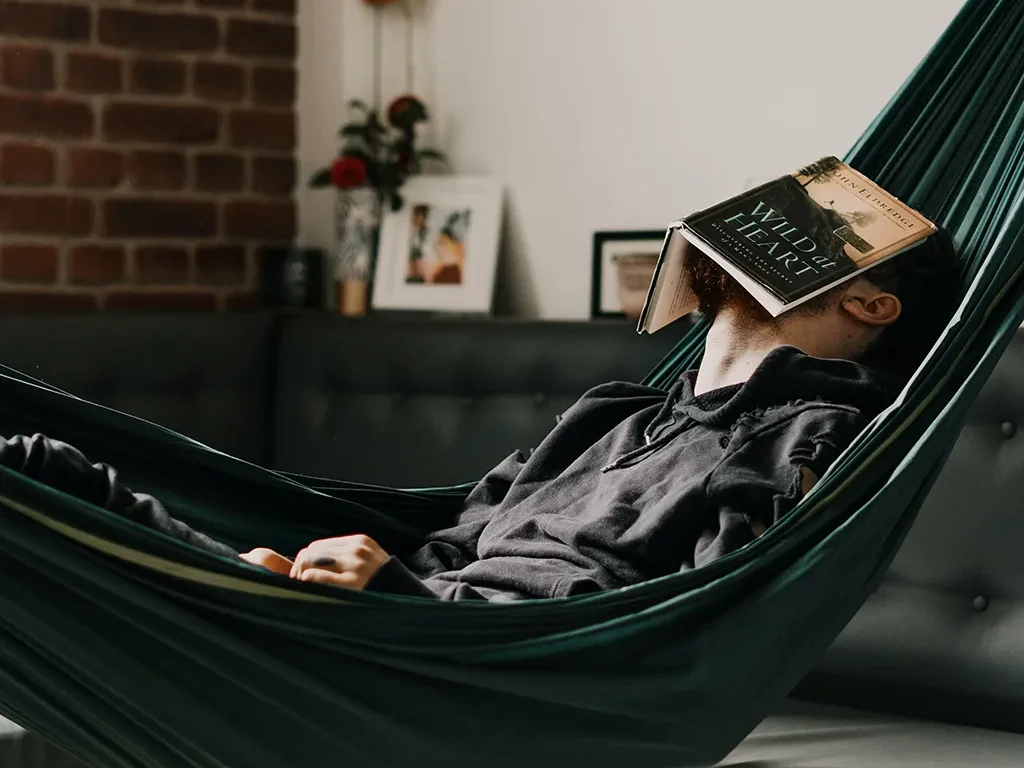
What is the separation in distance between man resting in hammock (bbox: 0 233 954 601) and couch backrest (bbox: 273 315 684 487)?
66 centimetres

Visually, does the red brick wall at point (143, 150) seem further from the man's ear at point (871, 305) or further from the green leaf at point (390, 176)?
the man's ear at point (871, 305)

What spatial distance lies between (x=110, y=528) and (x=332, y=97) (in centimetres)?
221

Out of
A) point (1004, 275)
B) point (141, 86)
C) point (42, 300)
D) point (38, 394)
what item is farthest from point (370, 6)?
point (1004, 275)

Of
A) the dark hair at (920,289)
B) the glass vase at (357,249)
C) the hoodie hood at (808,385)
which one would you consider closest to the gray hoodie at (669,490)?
the hoodie hood at (808,385)

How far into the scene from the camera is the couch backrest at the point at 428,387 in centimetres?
234

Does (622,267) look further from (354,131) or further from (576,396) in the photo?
(354,131)

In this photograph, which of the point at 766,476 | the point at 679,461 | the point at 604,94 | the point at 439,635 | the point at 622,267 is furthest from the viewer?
the point at 604,94

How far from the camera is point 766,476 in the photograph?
133 cm

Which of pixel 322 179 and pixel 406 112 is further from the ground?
pixel 406 112

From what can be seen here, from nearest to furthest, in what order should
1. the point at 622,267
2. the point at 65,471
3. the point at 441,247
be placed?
1. the point at 65,471
2. the point at 622,267
3. the point at 441,247

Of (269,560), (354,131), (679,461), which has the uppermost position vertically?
(354,131)

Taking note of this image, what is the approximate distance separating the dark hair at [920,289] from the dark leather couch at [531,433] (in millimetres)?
293

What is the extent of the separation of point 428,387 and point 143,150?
93 cm

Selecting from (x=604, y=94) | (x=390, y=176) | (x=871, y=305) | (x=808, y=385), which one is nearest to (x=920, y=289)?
(x=871, y=305)
